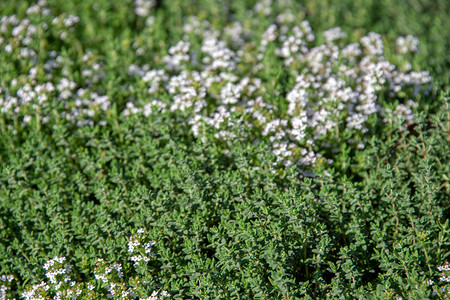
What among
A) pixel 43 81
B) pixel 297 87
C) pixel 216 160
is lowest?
pixel 216 160

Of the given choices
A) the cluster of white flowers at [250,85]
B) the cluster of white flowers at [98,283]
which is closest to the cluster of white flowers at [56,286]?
the cluster of white flowers at [98,283]

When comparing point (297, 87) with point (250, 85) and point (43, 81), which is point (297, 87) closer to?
point (250, 85)

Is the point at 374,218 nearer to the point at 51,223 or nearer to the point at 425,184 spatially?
the point at 425,184

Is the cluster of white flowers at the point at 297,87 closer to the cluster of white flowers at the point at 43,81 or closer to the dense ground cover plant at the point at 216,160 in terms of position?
the dense ground cover plant at the point at 216,160

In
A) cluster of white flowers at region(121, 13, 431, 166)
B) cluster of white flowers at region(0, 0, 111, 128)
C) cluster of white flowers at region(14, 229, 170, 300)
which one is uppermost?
cluster of white flowers at region(0, 0, 111, 128)

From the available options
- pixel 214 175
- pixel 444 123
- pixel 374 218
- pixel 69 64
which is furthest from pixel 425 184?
pixel 69 64

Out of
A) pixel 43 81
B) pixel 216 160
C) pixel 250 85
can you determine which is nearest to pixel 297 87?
pixel 250 85

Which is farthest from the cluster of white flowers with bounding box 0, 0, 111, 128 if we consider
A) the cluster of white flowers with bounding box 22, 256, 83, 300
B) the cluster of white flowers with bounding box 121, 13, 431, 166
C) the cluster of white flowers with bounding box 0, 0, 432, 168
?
the cluster of white flowers with bounding box 22, 256, 83, 300

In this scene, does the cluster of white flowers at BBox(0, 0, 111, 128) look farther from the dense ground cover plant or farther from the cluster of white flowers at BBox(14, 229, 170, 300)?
the cluster of white flowers at BBox(14, 229, 170, 300)
